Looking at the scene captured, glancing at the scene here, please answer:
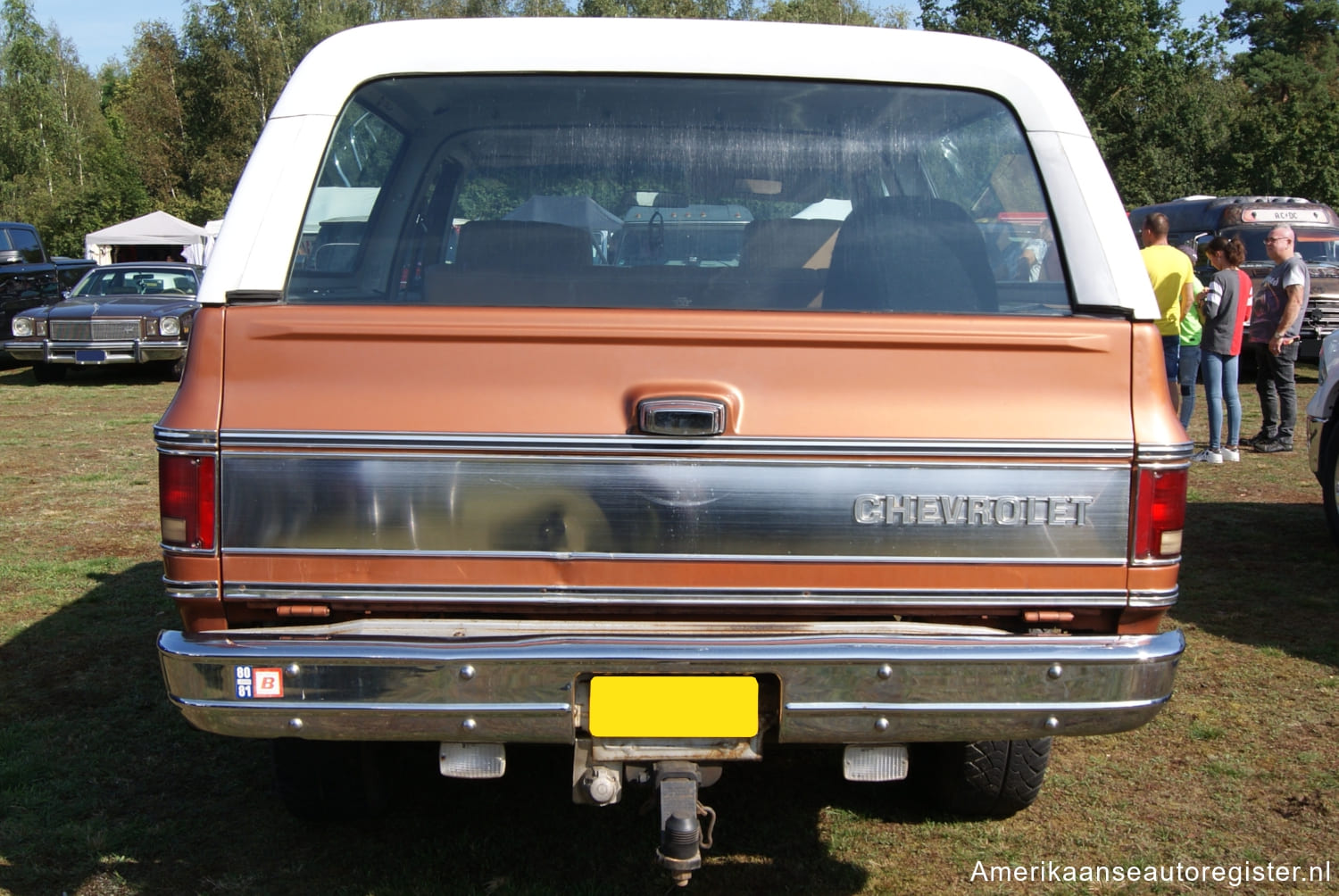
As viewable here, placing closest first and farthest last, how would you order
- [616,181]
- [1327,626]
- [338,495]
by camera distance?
[338,495] → [616,181] → [1327,626]

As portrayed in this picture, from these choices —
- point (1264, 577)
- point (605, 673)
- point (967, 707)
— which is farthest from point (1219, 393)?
point (605, 673)

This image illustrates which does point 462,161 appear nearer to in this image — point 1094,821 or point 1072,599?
point 1072,599

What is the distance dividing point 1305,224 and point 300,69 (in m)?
17.3

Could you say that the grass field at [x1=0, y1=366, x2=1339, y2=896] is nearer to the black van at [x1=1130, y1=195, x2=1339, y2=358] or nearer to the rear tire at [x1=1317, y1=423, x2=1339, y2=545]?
the rear tire at [x1=1317, y1=423, x2=1339, y2=545]

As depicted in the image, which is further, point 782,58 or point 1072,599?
point 782,58

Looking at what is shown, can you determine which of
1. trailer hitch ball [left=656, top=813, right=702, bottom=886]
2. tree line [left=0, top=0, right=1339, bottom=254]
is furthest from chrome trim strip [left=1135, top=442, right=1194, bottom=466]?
tree line [left=0, top=0, right=1339, bottom=254]

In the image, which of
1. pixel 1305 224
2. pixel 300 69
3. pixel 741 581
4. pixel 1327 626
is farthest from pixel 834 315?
pixel 1305 224

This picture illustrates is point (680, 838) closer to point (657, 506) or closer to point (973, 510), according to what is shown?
point (657, 506)

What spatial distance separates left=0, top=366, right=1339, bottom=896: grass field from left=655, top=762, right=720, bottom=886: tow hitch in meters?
0.68

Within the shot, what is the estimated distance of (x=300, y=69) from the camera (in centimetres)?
283

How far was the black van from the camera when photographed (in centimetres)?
1539

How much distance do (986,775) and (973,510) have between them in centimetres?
116

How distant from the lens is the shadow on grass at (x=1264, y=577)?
5194 mm

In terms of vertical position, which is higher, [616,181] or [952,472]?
[616,181]
